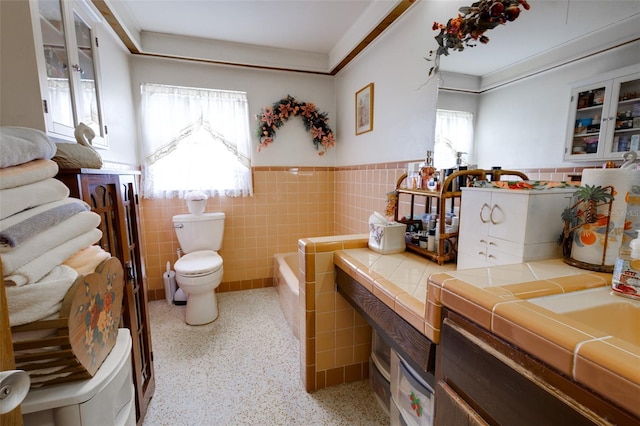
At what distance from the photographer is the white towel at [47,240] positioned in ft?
1.91

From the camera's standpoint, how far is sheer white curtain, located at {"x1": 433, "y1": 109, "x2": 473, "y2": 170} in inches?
53.6

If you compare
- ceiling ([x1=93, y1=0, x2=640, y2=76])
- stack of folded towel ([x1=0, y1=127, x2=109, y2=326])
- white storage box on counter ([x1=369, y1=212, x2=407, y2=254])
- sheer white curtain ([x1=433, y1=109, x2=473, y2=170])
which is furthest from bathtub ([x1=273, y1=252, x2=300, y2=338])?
ceiling ([x1=93, y1=0, x2=640, y2=76])

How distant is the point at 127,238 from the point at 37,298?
2.22 feet

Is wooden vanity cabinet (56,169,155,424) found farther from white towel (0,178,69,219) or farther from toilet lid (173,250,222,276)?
toilet lid (173,250,222,276)

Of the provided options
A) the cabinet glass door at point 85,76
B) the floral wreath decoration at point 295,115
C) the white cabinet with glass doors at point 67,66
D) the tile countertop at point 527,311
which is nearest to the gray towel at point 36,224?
the white cabinet with glass doors at point 67,66

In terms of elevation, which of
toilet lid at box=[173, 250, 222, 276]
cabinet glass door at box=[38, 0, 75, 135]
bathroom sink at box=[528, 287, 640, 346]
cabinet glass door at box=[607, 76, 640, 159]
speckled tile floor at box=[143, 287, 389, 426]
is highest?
cabinet glass door at box=[38, 0, 75, 135]

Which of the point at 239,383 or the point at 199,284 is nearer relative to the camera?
the point at 239,383

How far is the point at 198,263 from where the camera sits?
88.8 inches

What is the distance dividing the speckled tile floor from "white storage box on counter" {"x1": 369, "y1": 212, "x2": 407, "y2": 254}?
87cm

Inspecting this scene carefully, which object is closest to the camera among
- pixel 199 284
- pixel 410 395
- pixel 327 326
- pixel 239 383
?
pixel 410 395

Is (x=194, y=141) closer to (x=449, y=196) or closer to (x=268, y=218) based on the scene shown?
(x=268, y=218)

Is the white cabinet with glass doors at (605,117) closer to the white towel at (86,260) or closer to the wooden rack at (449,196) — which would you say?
the wooden rack at (449,196)

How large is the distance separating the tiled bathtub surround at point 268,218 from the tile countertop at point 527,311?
1453mm

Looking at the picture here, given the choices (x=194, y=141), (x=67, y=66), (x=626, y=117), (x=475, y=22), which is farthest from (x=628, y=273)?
(x=194, y=141)
